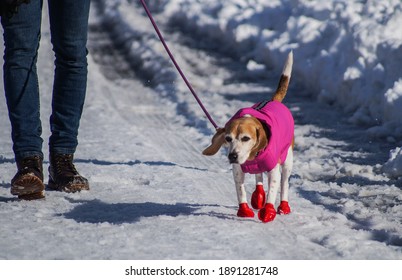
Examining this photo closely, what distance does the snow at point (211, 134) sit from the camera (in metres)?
3.86

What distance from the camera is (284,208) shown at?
14.6 ft

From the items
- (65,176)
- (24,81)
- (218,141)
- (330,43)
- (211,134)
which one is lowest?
(211,134)

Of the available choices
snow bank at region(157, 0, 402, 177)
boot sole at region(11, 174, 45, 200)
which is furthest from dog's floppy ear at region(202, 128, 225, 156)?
snow bank at region(157, 0, 402, 177)

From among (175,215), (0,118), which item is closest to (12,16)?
(175,215)

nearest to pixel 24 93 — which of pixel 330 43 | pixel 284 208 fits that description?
pixel 284 208

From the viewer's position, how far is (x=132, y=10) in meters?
12.5

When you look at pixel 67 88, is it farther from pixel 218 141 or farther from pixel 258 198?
pixel 258 198

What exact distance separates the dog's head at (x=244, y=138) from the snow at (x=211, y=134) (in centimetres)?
39

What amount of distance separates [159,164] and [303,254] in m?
2.30

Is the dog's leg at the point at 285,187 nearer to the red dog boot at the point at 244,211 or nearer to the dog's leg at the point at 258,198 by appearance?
the dog's leg at the point at 258,198

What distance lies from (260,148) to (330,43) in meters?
4.85

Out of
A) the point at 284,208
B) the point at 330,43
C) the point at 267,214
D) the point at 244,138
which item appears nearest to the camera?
the point at 244,138

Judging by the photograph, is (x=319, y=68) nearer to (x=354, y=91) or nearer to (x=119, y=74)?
(x=354, y=91)

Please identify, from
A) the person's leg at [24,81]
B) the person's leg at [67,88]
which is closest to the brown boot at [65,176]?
the person's leg at [67,88]
